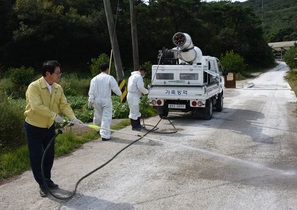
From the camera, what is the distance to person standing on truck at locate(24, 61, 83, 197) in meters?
4.77

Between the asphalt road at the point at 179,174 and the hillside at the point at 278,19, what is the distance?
98532mm

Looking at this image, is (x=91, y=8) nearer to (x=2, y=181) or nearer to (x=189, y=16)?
(x=189, y=16)

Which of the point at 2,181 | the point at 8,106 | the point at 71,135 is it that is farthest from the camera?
the point at 71,135

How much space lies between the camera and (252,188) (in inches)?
207

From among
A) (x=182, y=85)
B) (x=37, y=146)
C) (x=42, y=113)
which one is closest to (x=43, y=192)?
(x=37, y=146)

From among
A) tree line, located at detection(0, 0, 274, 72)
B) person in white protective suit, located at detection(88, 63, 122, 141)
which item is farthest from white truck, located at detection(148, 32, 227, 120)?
tree line, located at detection(0, 0, 274, 72)

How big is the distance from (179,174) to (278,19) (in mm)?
122371

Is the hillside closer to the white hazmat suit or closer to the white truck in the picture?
the white truck

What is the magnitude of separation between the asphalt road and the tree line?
2999 centimetres

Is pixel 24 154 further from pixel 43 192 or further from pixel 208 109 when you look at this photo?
pixel 208 109

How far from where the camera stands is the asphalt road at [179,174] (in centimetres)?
478

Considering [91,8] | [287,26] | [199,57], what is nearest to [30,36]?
[91,8]

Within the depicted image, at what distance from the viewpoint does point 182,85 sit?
11.4 metres

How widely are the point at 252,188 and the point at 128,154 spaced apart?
2828 millimetres
